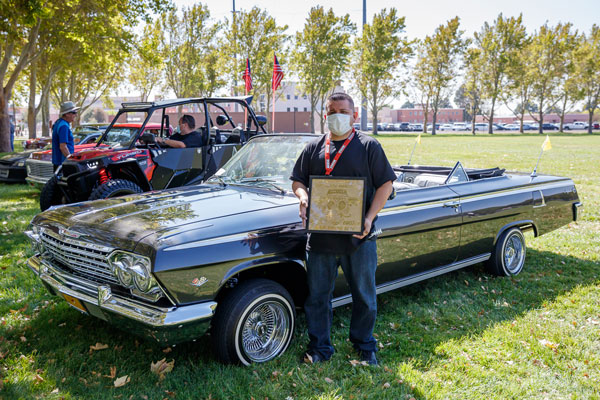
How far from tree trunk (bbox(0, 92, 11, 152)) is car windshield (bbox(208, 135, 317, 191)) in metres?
18.8

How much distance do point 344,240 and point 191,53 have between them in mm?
39664

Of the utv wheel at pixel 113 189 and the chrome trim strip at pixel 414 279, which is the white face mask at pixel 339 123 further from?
the utv wheel at pixel 113 189

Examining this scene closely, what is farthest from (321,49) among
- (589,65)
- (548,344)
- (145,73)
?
(548,344)

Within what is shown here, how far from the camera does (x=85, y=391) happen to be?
3205 mm

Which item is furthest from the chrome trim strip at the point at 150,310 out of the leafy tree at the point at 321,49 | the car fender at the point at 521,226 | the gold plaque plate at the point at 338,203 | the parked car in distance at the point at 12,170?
the leafy tree at the point at 321,49

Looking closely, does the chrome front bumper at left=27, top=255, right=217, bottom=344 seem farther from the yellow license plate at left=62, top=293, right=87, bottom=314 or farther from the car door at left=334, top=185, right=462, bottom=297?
the car door at left=334, top=185, right=462, bottom=297

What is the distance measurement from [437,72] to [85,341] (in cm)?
5504

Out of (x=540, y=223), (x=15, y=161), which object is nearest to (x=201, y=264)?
(x=540, y=223)

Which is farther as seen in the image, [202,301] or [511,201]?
[511,201]

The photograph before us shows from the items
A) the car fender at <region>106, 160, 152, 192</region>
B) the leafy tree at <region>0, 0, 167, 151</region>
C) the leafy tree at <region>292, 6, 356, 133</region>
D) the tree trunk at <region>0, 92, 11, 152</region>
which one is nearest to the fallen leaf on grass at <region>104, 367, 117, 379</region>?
the car fender at <region>106, 160, 152, 192</region>

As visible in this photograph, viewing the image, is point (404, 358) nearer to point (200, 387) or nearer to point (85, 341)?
point (200, 387)

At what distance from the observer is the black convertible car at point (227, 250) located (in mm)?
3057

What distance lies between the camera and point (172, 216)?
3.52m

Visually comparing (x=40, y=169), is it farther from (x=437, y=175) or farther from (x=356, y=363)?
(x=356, y=363)
